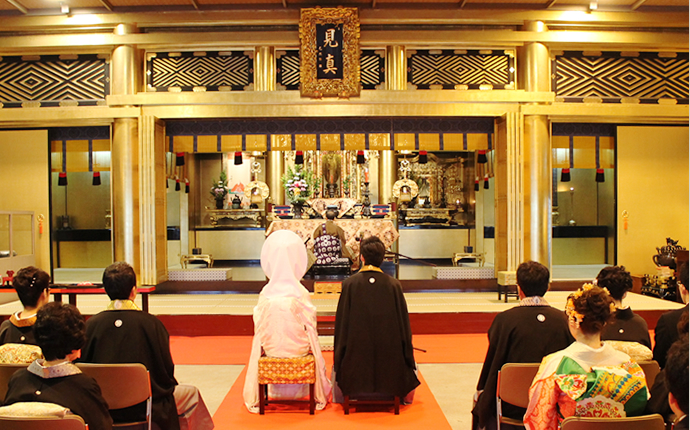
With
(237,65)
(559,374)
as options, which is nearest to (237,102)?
(237,65)

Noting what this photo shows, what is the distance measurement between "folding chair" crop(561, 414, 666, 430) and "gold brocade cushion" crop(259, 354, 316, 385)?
75.4 inches

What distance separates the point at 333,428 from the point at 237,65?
19.6 ft

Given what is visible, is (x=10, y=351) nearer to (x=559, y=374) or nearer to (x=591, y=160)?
(x=559, y=374)

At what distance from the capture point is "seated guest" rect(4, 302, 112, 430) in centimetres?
170

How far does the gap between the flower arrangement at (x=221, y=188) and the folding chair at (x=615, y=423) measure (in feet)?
33.8

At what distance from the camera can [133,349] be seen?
8.04 ft

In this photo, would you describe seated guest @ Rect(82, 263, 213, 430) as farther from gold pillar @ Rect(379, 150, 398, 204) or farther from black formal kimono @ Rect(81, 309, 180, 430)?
gold pillar @ Rect(379, 150, 398, 204)

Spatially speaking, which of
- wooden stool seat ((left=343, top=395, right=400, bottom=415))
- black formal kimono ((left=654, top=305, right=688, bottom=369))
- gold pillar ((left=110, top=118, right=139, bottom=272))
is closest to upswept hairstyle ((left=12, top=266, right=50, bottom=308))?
wooden stool seat ((left=343, top=395, right=400, bottom=415))

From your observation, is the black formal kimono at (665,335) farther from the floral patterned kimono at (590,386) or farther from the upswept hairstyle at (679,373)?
→ the upswept hairstyle at (679,373)

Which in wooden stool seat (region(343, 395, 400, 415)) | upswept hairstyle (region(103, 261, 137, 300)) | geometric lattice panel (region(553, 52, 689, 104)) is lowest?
wooden stool seat (region(343, 395, 400, 415))

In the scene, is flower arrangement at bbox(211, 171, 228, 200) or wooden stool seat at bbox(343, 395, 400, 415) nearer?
wooden stool seat at bbox(343, 395, 400, 415)

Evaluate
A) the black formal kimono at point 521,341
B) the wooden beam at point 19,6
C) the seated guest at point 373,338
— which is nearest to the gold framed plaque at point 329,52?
the wooden beam at point 19,6

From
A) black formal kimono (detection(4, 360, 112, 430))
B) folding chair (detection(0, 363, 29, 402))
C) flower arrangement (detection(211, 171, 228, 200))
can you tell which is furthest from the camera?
flower arrangement (detection(211, 171, 228, 200))

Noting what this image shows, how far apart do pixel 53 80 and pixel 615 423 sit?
8550mm
